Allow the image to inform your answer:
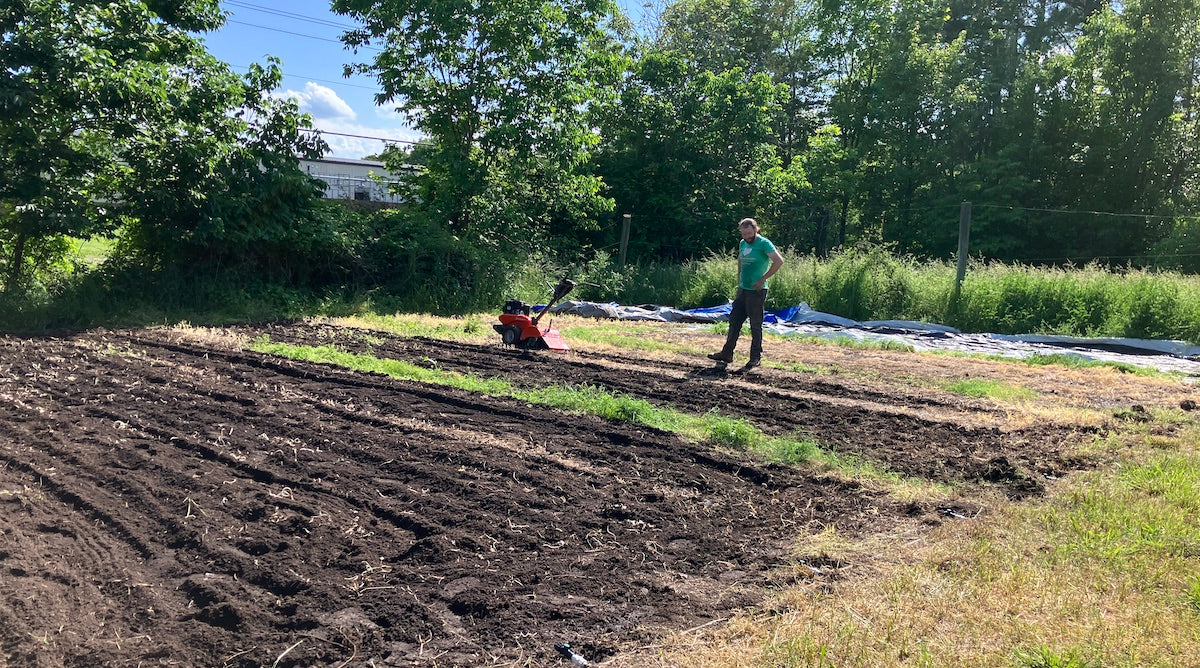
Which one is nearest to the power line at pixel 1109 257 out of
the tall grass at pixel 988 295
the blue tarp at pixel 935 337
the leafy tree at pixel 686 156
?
the tall grass at pixel 988 295

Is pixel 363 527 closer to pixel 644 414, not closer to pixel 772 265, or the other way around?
pixel 644 414

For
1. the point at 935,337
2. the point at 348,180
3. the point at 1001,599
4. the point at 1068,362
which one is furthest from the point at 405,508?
the point at 348,180

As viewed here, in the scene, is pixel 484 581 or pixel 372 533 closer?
pixel 484 581

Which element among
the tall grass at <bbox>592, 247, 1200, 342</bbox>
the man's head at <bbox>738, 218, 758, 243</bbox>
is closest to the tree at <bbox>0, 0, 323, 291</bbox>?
the man's head at <bbox>738, 218, 758, 243</bbox>

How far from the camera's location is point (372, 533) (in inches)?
164

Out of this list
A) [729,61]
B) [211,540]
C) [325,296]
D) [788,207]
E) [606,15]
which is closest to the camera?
[211,540]

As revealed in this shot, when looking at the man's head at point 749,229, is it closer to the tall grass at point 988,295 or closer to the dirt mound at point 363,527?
the dirt mound at point 363,527

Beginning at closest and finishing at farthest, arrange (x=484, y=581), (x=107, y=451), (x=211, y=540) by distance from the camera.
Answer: (x=484, y=581) < (x=211, y=540) < (x=107, y=451)

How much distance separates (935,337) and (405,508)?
11999mm

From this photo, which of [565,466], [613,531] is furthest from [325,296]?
[613,531]

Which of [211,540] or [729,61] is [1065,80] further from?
[211,540]

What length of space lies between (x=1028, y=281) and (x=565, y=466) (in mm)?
12726

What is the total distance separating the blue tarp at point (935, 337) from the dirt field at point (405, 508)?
3993mm

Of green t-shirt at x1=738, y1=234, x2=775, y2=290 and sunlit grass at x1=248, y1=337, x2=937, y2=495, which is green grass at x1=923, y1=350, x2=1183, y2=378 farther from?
sunlit grass at x1=248, y1=337, x2=937, y2=495
